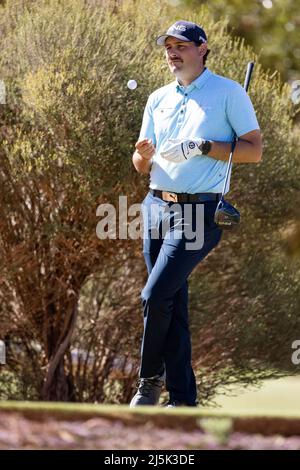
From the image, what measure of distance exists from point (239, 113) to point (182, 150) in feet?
1.32

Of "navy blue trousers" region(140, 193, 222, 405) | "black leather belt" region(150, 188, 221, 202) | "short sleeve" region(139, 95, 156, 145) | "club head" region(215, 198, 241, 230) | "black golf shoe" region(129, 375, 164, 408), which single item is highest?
"short sleeve" region(139, 95, 156, 145)

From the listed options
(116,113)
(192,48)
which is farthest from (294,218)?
(192,48)

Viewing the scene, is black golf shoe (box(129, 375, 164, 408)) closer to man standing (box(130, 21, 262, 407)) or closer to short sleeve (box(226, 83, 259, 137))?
man standing (box(130, 21, 262, 407))

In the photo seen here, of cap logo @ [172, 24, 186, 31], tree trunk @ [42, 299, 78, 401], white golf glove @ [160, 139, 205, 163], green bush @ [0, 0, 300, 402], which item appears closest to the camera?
white golf glove @ [160, 139, 205, 163]

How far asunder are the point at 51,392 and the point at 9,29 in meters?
3.28

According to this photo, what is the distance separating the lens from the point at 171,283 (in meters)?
6.05

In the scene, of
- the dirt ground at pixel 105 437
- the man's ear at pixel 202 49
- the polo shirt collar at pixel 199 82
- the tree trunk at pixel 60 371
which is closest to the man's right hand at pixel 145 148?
the polo shirt collar at pixel 199 82

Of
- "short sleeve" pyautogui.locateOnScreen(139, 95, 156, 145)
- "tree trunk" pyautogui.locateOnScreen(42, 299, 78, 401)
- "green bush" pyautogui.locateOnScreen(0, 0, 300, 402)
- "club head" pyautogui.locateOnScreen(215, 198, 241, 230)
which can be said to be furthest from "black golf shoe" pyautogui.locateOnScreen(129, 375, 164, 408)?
"tree trunk" pyautogui.locateOnScreen(42, 299, 78, 401)

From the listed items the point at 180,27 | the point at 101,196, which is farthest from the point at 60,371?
the point at 180,27

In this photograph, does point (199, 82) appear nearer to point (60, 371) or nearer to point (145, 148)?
point (145, 148)

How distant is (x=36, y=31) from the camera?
9.27m

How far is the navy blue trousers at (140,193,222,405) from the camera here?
604 cm

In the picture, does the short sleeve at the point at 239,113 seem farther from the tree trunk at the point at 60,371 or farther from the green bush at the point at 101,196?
the tree trunk at the point at 60,371

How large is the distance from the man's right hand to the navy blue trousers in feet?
0.86
